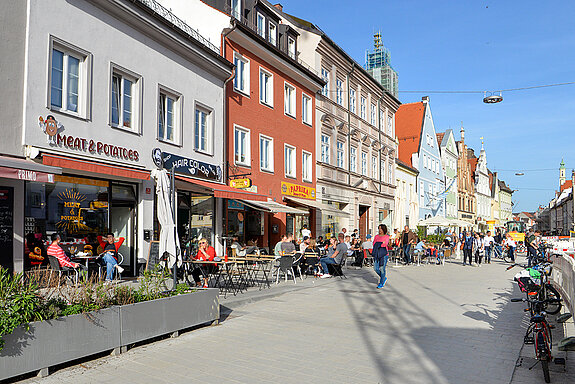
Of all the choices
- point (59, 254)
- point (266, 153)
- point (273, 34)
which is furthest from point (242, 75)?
point (59, 254)

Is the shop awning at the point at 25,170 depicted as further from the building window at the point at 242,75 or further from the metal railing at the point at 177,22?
the building window at the point at 242,75

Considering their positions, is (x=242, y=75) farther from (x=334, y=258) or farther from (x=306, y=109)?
(x=334, y=258)

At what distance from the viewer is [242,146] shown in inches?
795

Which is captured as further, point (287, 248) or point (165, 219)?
point (287, 248)

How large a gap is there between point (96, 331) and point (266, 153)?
16.2 m

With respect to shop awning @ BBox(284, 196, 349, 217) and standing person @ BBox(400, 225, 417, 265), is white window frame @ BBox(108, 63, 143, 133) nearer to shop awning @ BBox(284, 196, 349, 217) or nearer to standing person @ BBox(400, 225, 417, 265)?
shop awning @ BBox(284, 196, 349, 217)

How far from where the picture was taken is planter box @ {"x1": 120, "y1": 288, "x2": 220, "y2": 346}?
6.83 meters

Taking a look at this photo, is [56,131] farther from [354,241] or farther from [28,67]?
[354,241]

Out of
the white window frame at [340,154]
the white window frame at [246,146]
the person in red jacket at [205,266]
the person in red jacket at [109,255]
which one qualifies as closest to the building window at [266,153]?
the white window frame at [246,146]

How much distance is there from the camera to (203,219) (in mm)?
17703

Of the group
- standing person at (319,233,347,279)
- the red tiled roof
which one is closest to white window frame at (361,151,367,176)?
the red tiled roof

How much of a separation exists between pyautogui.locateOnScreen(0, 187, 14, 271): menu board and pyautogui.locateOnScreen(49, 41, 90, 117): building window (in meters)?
2.26

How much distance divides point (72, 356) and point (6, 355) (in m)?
0.83

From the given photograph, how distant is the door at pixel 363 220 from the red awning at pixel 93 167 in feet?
70.9
